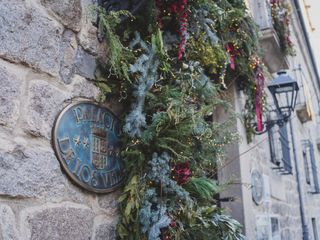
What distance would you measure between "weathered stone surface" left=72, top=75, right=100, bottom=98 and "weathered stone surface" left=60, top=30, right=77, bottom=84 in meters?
0.04

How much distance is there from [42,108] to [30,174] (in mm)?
273

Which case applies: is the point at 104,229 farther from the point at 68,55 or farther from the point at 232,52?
the point at 232,52

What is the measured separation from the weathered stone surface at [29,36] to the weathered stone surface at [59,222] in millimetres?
576

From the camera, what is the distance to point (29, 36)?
4.96 feet

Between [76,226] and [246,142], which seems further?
[246,142]

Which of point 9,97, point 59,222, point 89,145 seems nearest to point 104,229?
point 59,222

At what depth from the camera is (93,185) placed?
168 centimetres

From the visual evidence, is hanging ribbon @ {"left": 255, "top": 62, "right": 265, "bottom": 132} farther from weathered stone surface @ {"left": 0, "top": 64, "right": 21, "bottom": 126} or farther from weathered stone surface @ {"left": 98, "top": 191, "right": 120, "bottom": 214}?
weathered stone surface @ {"left": 0, "top": 64, "right": 21, "bottom": 126}

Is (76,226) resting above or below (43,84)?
below

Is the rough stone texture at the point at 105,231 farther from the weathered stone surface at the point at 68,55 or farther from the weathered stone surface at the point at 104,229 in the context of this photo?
the weathered stone surface at the point at 68,55

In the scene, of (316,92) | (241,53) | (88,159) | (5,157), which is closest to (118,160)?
(88,159)

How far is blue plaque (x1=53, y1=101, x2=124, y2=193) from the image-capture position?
157 cm

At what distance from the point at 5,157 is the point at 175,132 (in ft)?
2.78

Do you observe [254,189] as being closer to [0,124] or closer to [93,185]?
[93,185]
